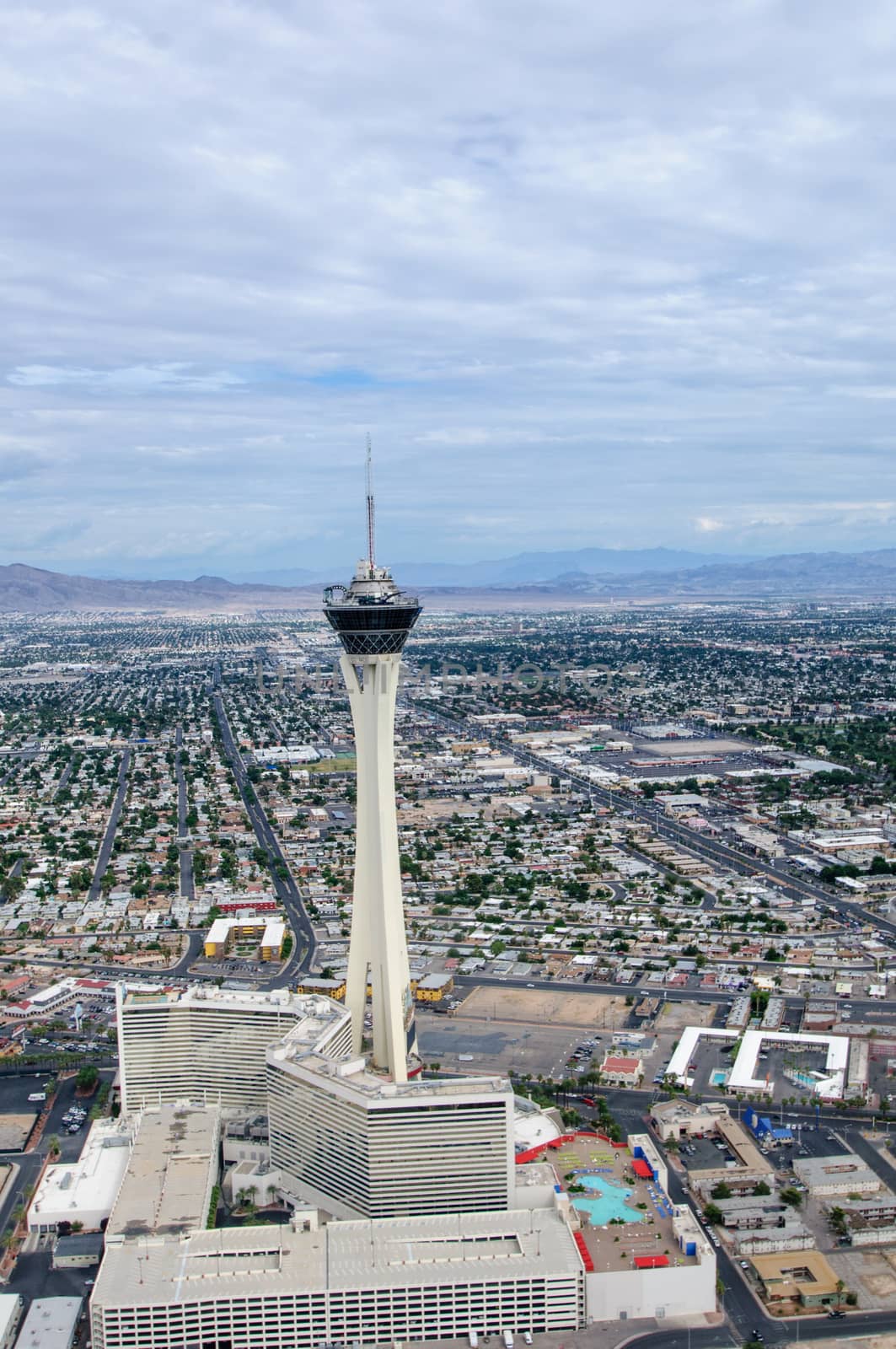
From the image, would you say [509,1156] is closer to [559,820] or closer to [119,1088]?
[119,1088]

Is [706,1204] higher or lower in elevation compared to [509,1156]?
lower

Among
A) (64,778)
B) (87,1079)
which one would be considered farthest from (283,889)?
(64,778)

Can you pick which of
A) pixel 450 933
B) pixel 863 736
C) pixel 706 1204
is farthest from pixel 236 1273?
pixel 863 736

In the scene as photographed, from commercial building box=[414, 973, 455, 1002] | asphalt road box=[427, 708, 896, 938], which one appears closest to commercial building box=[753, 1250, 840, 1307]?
commercial building box=[414, 973, 455, 1002]

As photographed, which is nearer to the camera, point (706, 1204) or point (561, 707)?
point (706, 1204)

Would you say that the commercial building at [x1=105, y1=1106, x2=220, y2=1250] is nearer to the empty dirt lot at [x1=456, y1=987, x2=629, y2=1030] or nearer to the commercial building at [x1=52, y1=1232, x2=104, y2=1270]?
the commercial building at [x1=52, y1=1232, x2=104, y2=1270]

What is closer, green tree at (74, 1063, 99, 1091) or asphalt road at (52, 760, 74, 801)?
green tree at (74, 1063, 99, 1091)

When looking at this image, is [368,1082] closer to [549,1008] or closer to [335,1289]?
[335,1289]
